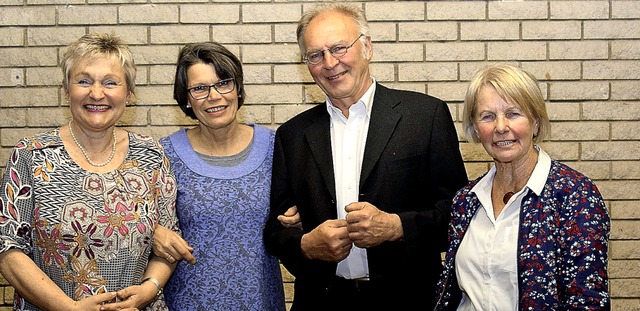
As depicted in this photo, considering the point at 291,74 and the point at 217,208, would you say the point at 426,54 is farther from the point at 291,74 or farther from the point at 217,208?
the point at 217,208

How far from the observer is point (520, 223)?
238 centimetres

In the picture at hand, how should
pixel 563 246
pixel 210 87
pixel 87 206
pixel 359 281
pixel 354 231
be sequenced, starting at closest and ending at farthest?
pixel 563 246
pixel 354 231
pixel 87 206
pixel 359 281
pixel 210 87

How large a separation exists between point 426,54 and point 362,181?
1.61 meters

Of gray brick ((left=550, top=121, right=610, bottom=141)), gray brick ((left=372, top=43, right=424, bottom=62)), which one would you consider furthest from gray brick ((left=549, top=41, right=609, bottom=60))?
gray brick ((left=372, top=43, right=424, bottom=62))

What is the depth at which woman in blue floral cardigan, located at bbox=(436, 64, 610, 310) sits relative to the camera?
7.39ft

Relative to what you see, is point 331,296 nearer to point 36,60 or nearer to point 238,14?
point 238,14

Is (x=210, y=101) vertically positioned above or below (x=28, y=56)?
below

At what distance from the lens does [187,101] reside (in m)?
3.06

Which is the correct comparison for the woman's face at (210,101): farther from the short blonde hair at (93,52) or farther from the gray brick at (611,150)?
the gray brick at (611,150)

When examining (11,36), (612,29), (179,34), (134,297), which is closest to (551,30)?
(612,29)

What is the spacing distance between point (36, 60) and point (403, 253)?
251cm

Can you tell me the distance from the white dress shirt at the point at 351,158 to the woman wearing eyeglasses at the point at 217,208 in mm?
362

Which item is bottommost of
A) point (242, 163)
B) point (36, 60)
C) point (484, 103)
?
point (242, 163)

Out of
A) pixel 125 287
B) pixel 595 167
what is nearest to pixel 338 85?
pixel 125 287
